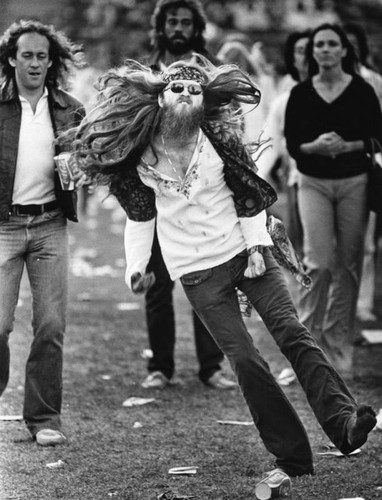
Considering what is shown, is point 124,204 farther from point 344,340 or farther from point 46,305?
point 344,340

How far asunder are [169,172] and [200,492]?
1549mm

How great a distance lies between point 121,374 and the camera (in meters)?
8.70

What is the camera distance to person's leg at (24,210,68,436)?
6.79m

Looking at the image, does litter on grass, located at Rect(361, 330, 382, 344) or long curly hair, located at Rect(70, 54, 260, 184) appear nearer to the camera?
→ long curly hair, located at Rect(70, 54, 260, 184)

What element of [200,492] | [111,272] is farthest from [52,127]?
[111,272]

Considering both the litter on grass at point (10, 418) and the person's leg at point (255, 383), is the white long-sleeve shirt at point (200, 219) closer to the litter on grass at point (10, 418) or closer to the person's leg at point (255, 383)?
the person's leg at point (255, 383)

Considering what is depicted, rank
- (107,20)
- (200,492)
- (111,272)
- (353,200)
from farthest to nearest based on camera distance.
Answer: (107,20) → (111,272) → (353,200) → (200,492)

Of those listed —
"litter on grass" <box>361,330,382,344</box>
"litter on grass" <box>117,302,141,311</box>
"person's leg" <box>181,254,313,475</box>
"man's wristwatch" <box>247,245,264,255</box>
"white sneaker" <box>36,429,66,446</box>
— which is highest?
"man's wristwatch" <box>247,245,264,255</box>

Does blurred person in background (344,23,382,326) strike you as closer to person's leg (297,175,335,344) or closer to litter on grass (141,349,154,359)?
person's leg (297,175,335,344)

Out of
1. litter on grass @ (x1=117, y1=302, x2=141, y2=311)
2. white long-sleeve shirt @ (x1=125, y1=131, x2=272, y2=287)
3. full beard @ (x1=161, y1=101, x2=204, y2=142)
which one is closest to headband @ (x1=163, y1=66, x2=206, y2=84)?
full beard @ (x1=161, y1=101, x2=204, y2=142)

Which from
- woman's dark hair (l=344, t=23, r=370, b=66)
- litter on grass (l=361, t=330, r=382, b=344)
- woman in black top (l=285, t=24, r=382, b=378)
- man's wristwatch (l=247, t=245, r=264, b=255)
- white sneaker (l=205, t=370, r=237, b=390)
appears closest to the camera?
man's wristwatch (l=247, t=245, r=264, b=255)

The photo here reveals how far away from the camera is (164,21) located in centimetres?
852

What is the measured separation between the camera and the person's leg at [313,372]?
216 inches

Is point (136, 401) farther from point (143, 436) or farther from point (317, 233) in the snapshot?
point (317, 233)
